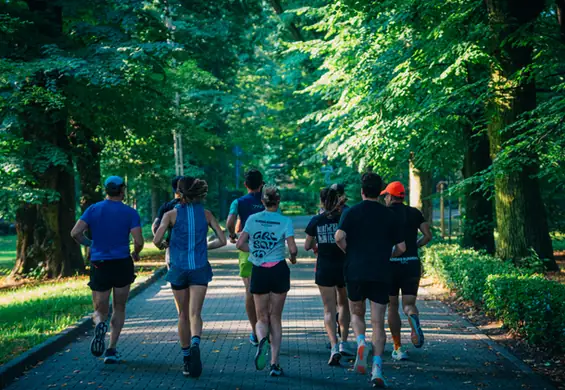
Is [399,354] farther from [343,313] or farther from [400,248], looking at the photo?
[400,248]

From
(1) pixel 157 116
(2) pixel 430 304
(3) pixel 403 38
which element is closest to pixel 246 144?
(1) pixel 157 116

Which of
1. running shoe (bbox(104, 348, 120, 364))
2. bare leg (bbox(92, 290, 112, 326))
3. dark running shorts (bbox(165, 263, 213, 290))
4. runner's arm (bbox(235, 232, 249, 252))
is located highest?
runner's arm (bbox(235, 232, 249, 252))

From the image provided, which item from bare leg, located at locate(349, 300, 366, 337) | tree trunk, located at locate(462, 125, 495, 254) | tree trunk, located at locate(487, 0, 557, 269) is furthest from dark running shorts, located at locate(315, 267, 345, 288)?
tree trunk, located at locate(462, 125, 495, 254)

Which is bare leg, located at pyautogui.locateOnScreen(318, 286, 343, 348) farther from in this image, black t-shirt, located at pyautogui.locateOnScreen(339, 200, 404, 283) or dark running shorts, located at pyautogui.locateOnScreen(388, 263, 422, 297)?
black t-shirt, located at pyautogui.locateOnScreen(339, 200, 404, 283)

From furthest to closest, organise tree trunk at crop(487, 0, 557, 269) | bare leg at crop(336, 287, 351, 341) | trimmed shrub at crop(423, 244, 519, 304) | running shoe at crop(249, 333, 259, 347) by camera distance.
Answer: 1. tree trunk at crop(487, 0, 557, 269)
2. trimmed shrub at crop(423, 244, 519, 304)
3. running shoe at crop(249, 333, 259, 347)
4. bare leg at crop(336, 287, 351, 341)

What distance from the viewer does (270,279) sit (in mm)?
7840

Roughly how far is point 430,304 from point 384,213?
7.19m

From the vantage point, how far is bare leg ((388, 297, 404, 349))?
8625 millimetres

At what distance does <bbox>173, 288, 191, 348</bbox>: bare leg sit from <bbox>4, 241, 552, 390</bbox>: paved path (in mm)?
394

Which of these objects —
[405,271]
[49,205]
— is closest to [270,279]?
[405,271]

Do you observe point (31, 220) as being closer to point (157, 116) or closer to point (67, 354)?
point (157, 116)

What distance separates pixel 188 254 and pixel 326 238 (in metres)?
1.50

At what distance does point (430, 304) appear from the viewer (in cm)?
1416

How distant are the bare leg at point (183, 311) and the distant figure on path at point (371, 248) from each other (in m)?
1.71
